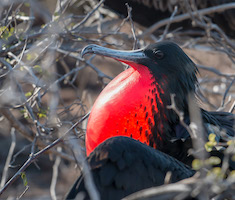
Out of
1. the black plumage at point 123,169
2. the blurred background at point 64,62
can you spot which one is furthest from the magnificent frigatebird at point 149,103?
the black plumage at point 123,169

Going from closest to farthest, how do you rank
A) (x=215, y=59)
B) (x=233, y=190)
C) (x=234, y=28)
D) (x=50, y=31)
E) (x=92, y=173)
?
(x=233, y=190)
(x=92, y=173)
(x=50, y=31)
(x=234, y=28)
(x=215, y=59)

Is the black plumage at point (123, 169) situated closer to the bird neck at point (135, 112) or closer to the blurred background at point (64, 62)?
the blurred background at point (64, 62)

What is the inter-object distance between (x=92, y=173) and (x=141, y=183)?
0.60 ft

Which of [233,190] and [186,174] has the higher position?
[233,190]

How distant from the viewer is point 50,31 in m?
2.38

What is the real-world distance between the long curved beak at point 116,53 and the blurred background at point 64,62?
252mm

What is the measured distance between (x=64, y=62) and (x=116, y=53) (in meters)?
1.58

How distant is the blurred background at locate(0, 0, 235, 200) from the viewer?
7.77 feet

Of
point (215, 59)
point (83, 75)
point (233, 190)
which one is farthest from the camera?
point (215, 59)

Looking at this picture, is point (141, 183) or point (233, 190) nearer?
point (233, 190)

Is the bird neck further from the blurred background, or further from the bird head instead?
the blurred background

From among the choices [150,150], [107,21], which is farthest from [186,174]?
[107,21]

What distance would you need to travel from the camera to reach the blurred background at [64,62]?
93.3 inches

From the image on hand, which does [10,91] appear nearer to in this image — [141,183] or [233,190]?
[141,183]
